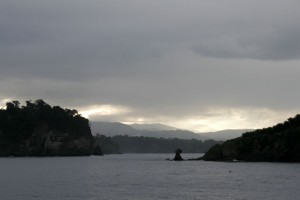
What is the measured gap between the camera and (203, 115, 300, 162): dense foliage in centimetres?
16700

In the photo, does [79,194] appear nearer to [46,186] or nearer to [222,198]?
[46,186]

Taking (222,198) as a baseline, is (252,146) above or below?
above

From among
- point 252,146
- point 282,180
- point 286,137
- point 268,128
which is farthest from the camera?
point 268,128

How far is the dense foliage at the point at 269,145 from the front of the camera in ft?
548

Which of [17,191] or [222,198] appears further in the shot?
[17,191]

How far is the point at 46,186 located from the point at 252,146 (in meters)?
111

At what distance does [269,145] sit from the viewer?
173375 mm

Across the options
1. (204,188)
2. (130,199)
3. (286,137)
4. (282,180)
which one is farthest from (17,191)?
(286,137)

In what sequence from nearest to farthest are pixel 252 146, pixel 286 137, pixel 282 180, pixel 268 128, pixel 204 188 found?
1. pixel 204 188
2. pixel 282 180
3. pixel 286 137
4. pixel 252 146
5. pixel 268 128

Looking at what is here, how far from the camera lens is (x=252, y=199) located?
63.8m

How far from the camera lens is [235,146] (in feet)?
606

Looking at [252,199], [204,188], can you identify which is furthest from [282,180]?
[252,199]

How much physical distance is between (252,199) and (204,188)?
1650cm

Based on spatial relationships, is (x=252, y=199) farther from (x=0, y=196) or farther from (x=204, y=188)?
(x=0, y=196)
